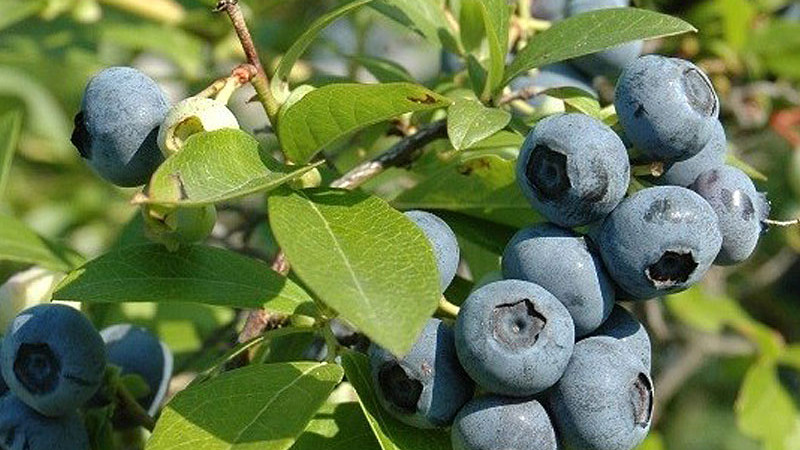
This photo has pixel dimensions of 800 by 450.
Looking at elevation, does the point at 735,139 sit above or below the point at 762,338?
above

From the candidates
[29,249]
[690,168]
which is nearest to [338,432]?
[690,168]

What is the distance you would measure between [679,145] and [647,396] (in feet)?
0.80

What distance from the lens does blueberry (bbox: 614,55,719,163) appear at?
1.17 metres

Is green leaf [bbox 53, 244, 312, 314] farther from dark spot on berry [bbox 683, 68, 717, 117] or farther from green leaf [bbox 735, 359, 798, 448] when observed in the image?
green leaf [bbox 735, 359, 798, 448]

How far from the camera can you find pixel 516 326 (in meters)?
1.10

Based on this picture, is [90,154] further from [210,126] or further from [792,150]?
[792,150]

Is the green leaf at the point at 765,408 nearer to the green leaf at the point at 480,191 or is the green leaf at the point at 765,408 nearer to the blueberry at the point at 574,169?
the green leaf at the point at 480,191

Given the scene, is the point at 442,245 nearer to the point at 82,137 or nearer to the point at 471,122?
the point at 471,122

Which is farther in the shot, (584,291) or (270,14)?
(270,14)

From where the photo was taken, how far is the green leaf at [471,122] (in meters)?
1.20

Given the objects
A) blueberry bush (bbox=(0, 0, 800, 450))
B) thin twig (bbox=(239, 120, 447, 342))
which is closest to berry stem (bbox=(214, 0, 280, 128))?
blueberry bush (bbox=(0, 0, 800, 450))

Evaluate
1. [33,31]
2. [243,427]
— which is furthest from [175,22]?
[243,427]

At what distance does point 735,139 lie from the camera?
265 centimetres

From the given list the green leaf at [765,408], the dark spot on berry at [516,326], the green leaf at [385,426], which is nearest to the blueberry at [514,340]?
the dark spot on berry at [516,326]
